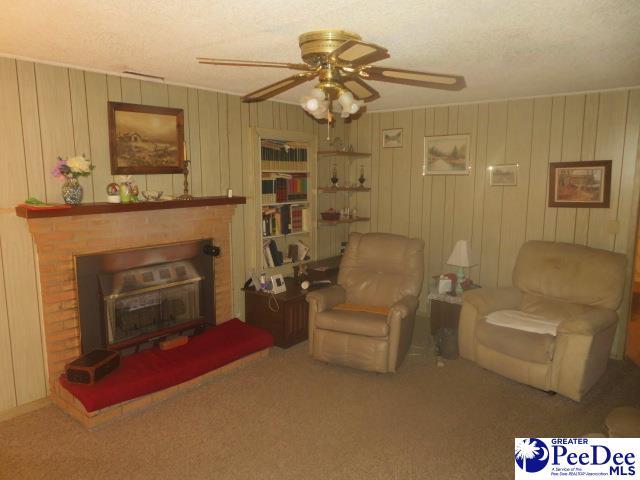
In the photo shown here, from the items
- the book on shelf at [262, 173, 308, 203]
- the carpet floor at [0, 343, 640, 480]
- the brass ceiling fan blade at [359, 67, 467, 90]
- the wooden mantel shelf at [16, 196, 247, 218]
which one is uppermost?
the brass ceiling fan blade at [359, 67, 467, 90]

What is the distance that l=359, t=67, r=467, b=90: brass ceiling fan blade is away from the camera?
1905 mm

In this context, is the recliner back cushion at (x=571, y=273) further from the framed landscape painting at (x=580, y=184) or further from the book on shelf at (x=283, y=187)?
the book on shelf at (x=283, y=187)

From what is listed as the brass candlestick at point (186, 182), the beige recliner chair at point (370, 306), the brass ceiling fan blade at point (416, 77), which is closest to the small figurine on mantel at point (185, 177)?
the brass candlestick at point (186, 182)

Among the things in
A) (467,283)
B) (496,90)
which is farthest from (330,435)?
(496,90)

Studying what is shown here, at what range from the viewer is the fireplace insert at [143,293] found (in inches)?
132

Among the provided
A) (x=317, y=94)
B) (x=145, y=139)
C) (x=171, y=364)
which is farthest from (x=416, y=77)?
(x=171, y=364)

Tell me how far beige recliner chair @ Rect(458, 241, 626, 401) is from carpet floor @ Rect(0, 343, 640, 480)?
176mm

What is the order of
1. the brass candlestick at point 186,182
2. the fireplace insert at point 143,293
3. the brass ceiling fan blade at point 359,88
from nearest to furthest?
the brass ceiling fan blade at point 359,88 → the fireplace insert at point 143,293 → the brass candlestick at point 186,182

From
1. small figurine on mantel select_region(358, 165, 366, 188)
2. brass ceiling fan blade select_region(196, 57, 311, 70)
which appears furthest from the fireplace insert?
small figurine on mantel select_region(358, 165, 366, 188)

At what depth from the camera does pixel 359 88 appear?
7.72ft

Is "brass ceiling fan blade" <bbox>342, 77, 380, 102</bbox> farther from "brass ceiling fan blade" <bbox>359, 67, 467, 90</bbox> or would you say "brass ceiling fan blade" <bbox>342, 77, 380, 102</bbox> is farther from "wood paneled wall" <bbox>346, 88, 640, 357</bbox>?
"wood paneled wall" <bbox>346, 88, 640, 357</bbox>

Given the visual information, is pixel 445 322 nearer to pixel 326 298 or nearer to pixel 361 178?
pixel 326 298

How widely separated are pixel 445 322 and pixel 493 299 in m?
0.68

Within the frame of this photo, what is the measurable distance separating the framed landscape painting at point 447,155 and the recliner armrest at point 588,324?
1.94 meters
